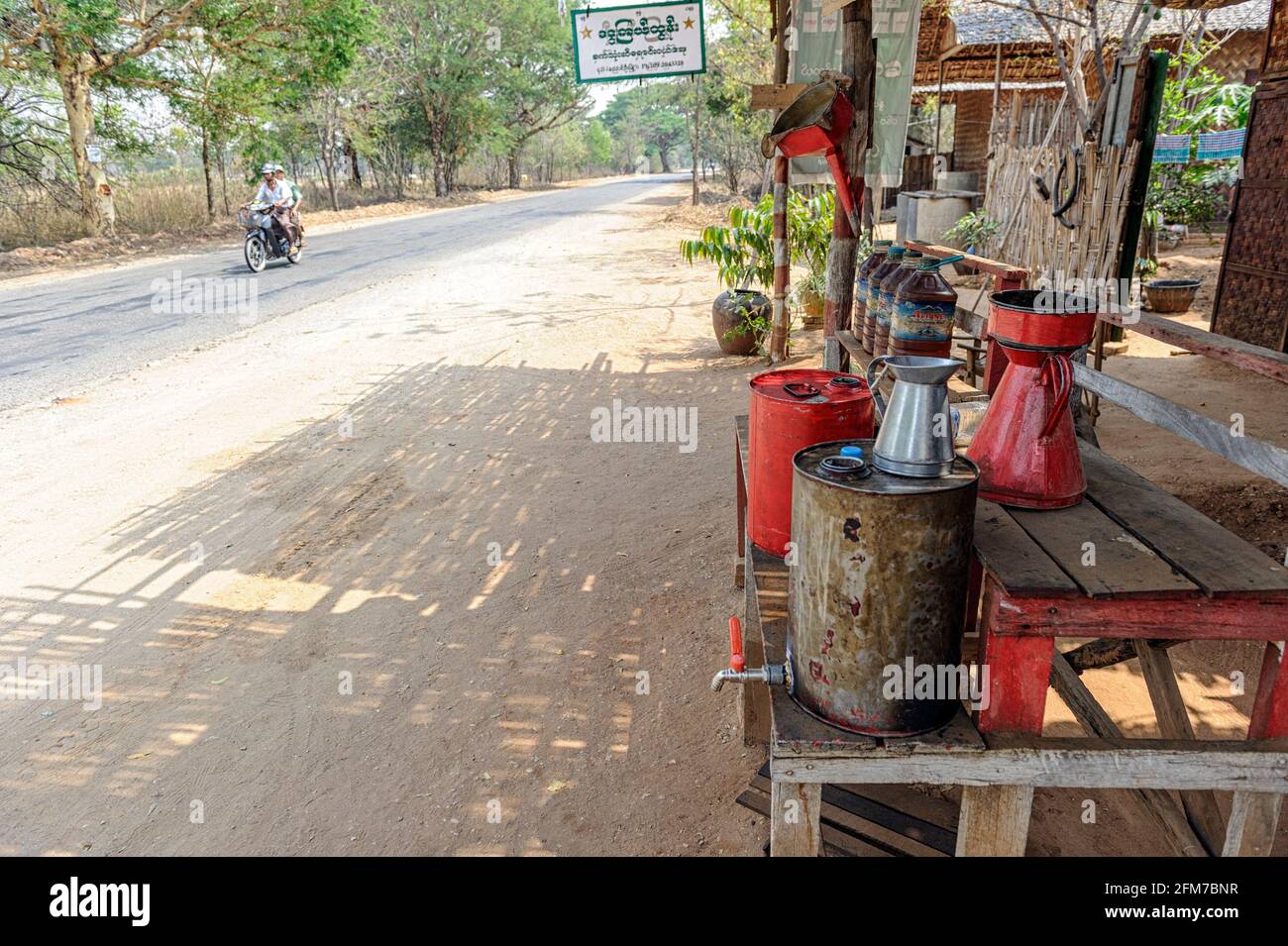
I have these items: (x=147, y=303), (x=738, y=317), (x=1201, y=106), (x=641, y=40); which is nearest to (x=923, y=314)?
(x=738, y=317)

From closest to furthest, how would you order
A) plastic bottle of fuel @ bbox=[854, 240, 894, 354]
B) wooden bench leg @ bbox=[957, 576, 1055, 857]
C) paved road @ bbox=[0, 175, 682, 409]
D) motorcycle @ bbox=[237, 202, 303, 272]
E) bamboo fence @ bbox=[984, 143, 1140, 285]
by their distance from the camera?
wooden bench leg @ bbox=[957, 576, 1055, 857]
plastic bottle of fuel @ bbox=[854, 240, 894, 354]
bamboo fence @ bbox=[984, 143, 1140, 285]
paved road @ bbox=[0, 175, 682, 409]
motorcycle @ bbox=[237, 202, 303, 272]

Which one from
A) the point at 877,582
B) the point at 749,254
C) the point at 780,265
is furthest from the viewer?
the point at 749,254

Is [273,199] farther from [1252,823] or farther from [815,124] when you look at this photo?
[1252,823]

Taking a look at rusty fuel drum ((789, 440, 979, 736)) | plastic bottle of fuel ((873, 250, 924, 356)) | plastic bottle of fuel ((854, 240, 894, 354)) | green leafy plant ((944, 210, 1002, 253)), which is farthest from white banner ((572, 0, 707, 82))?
rusty fuel drum ((789, 440, 979, 736))

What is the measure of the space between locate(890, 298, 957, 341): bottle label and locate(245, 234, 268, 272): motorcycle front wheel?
11867mm

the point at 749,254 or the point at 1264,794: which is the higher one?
the point at 749,254

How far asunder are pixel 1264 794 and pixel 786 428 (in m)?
1.21

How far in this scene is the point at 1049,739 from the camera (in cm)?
159

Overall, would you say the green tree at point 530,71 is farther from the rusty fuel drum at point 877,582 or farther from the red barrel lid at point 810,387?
the rusty fuel drum at point 877,582

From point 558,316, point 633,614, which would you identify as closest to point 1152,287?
point 558,316

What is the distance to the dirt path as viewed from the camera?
247 centimetres

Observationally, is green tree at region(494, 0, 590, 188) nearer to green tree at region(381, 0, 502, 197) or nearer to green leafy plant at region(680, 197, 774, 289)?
green tree at region(381, 0, 502, 197)

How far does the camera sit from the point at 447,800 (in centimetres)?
250
